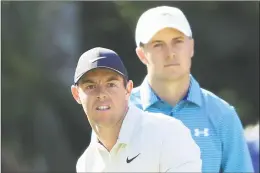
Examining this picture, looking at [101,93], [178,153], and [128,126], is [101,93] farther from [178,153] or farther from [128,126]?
[178,153]

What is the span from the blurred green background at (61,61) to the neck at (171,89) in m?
5.35

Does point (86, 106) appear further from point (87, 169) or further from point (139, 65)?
point (139, 65)

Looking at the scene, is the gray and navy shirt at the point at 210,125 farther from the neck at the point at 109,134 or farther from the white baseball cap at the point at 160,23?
the neck at the point at 109,134

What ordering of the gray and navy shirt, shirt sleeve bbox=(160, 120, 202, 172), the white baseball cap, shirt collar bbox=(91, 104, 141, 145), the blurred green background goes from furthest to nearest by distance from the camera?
1. the blurred green background
2. the white baseball cap
3. the gray and navy shirt
4. shirt collar bbox=(91, 104, 141, 145)
5. shirt sleeve bbox=(160, 120, 202, 172)

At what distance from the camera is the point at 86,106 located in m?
2.96

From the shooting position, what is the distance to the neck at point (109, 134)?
303 centimetres

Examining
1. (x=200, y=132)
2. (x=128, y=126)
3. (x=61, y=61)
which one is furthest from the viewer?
(x=61, y=61)

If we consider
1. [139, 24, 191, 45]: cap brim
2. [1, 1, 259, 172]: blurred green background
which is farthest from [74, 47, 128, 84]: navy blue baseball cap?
[1, 1, 259, 172]: blurred green background

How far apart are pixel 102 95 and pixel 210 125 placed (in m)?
0.93

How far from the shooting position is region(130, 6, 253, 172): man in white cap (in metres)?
3.67

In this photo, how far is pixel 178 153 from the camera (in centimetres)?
287

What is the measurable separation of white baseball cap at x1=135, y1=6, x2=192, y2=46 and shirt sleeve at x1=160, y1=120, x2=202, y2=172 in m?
0.93

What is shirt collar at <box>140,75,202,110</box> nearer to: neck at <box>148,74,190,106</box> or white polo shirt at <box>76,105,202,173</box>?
neck at <box>148,74,190,106</box>

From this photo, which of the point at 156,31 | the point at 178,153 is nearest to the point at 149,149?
the point at 178,153
